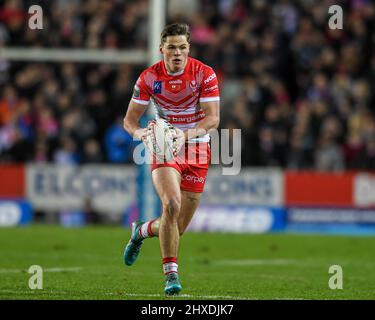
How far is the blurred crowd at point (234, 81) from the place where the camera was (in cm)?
2269

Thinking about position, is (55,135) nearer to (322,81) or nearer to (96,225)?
(96,225)

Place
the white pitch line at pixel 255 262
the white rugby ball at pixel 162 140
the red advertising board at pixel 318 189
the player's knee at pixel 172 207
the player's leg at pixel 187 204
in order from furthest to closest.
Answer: the red advertising board at pixel 318 189
the white pitch line at pixel 255 262
the player's leg at pixel 187 204
the white rugby ball at pixel 162 140
the player's knee at pixel 172 207

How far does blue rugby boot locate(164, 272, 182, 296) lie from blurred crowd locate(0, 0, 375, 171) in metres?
12.5

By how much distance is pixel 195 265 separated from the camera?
14453 mm

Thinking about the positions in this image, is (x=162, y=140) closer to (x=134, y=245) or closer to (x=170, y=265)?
(x=170, y=265)

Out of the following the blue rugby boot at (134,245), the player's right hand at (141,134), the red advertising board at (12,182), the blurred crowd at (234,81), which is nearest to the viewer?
the player's right hand at (141,134)

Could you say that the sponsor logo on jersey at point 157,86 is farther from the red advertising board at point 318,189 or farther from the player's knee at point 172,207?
the red advertising board at point 318,189

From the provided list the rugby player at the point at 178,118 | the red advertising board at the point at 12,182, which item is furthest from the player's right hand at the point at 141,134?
the red advertising board at the point at 12,182

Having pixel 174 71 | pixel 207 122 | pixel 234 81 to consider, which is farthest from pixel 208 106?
pixel 234 81

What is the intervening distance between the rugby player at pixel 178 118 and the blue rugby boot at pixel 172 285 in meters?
0.03

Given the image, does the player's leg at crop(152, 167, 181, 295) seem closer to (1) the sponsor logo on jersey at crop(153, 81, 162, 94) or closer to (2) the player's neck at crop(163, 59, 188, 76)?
(1) the sponsor logo on jersey at crop(153, 81, 162, 94)

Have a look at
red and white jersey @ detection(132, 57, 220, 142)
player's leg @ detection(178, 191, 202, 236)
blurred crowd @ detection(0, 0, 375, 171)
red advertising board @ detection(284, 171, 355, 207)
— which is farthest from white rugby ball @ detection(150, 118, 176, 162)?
blurred crowd @ detection(0, 0, 375, 171)

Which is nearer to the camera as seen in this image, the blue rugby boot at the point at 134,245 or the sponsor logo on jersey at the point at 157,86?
the sponsor logo on jersey at the point at 157,86
